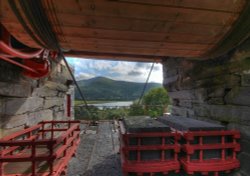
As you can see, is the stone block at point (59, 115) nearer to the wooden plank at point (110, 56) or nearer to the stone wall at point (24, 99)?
the stone wall at point (24, 99)

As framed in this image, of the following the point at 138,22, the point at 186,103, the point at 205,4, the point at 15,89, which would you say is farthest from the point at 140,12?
the point at 186,103

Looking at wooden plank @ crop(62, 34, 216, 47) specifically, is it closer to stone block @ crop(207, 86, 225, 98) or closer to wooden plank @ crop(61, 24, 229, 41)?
wooden plank @ crop(61, 24, 229, 41)

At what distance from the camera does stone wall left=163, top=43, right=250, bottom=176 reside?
2.74m

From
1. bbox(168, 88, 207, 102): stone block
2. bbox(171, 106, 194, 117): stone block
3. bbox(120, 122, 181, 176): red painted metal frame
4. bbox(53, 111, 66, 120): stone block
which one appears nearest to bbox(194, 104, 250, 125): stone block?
bbox(168, 88, 207, 102): stone block

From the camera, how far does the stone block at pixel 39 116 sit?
13.8 feet

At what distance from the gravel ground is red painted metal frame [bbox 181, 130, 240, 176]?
52.3 inches

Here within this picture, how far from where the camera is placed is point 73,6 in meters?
1.53

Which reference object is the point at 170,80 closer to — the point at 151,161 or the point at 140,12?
the point at 151,161

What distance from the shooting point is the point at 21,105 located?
12.2 ft

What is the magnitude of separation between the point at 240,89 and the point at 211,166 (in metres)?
1.18

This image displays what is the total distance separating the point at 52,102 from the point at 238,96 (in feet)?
15.4

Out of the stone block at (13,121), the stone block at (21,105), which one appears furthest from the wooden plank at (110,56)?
the stone block at (13,121)

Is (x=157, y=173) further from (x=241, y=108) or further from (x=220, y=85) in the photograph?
(x=220, y=85)

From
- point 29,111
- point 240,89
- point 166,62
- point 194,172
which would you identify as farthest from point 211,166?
point 166,62
